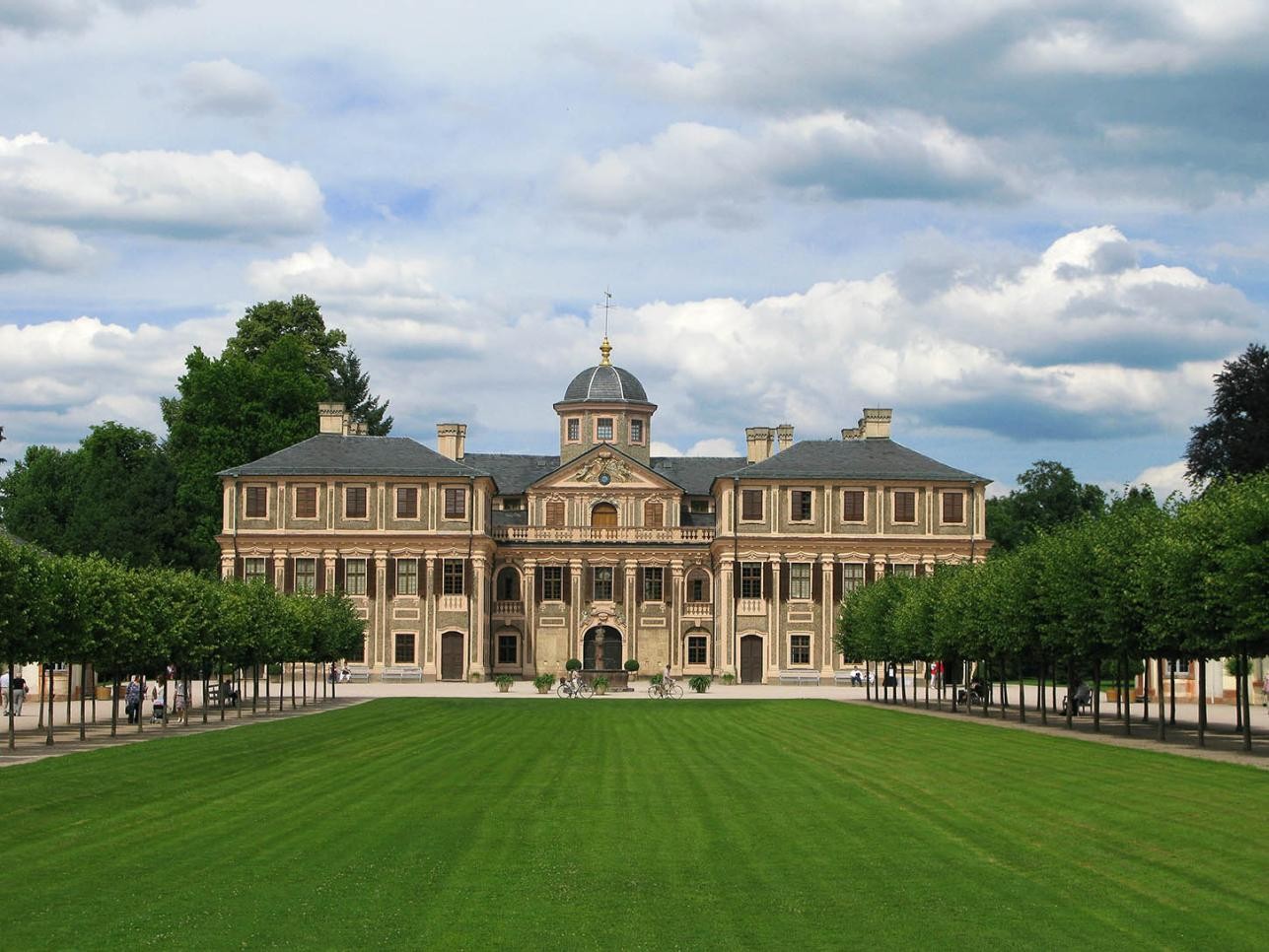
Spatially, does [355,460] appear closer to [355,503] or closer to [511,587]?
[355,503]

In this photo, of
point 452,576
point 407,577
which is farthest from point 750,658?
point 407,577

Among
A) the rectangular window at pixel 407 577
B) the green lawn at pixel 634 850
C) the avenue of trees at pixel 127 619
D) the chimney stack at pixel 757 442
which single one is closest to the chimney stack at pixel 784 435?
the chimney stack at pixel 757 442

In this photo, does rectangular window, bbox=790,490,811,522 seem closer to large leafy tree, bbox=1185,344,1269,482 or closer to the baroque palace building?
the baroque palace building

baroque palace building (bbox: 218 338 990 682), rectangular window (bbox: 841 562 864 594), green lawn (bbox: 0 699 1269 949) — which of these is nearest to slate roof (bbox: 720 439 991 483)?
baroque palace building (bbox: 218 338 990 682)

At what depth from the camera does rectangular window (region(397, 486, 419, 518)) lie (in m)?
87.4

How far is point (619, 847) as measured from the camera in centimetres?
→ 1775

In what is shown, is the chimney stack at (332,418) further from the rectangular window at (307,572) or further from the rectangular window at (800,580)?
the rectangular window at (800,580)

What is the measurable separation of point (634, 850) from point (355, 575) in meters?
71.0

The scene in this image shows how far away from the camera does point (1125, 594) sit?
124ft

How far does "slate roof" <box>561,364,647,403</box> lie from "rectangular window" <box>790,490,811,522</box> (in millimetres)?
15263

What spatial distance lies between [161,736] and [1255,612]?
24136 millimetres

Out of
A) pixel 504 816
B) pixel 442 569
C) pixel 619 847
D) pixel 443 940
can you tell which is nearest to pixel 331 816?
pixel 504 816

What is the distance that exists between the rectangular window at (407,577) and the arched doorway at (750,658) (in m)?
17.5

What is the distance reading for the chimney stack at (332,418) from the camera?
298 ft
